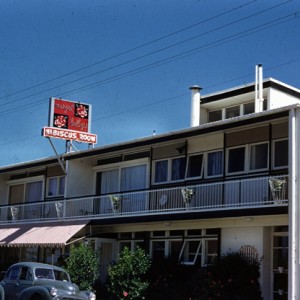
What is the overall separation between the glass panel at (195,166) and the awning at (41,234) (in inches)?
201

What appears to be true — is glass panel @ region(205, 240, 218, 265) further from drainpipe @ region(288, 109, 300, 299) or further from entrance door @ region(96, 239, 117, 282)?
entrance door @ region(96, 239, 117, 282)

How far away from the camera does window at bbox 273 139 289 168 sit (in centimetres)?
2244

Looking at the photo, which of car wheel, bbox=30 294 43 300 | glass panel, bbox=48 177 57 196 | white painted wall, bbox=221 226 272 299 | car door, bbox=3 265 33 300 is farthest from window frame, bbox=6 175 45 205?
car wheel, bbox=30 294 43 300

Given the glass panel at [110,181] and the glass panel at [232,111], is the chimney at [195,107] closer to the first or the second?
the glass panel at [232,111]

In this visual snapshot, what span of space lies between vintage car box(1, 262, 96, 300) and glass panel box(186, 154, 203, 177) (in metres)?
7.46

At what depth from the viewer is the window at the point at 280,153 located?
22.4 metres

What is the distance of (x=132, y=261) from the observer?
23.7 m

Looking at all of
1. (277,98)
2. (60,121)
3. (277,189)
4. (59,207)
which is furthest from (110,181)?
(277,189)

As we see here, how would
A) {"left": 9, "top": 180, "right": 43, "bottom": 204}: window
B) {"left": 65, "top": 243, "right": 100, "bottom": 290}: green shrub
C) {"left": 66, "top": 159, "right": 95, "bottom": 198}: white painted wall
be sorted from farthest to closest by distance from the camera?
{"left": 9, "top": 180, "right": 43, "bottom": 204}: window, {"left": 66, "top": 159, "right": 95, "bottom": 198}: white painted wall, {"left": 65, "top": 243, "right": 100, "bottom": 290}: green shrub

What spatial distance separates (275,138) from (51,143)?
1196cm

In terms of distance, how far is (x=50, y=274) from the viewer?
2070 cm

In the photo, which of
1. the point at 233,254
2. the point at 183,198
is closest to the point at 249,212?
the point at 233,254

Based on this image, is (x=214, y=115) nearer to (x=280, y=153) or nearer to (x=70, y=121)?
(x=70, y=121)

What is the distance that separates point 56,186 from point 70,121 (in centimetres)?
347
